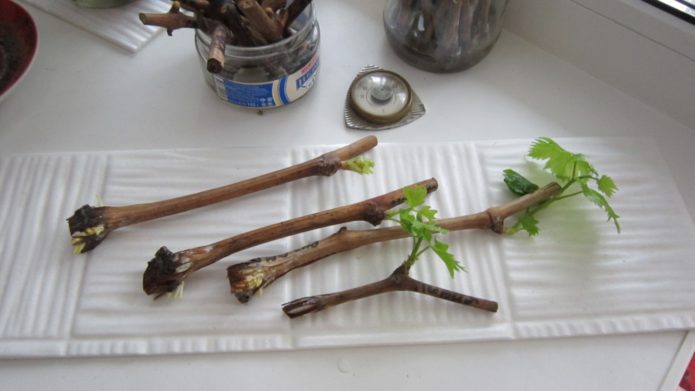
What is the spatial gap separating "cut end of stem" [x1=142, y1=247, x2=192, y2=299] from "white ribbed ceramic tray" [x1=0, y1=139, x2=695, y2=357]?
18 mm

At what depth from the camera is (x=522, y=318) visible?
0.59 metres

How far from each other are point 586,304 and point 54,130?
2.34 ft

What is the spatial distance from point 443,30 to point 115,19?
50 cm

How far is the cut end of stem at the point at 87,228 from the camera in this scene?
0.61 metres

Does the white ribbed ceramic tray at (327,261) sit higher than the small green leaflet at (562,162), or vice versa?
the small green leaflet at (562,162)

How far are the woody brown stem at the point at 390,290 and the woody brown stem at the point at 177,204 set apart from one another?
0.16 m

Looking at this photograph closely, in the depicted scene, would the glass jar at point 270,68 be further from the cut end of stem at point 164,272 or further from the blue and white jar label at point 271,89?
the cut end of stem at point 164,272

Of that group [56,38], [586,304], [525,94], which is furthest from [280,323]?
[56,38]

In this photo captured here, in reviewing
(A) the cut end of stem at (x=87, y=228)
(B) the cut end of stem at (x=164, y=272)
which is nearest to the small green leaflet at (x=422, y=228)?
(B) the cut end of stem at (x=164, y=272)

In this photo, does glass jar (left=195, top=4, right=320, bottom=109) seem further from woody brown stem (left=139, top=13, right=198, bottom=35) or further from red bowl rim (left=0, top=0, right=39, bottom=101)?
red bowl rim (left=0, top=0, right=39, bottom=101)

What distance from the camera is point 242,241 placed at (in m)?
0.60

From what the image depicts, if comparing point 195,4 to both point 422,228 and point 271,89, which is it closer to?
point 271,89

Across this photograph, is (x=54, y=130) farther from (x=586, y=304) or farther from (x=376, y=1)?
(x=586, y=304)

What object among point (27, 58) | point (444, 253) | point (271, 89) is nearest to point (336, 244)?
point (444, 253)
